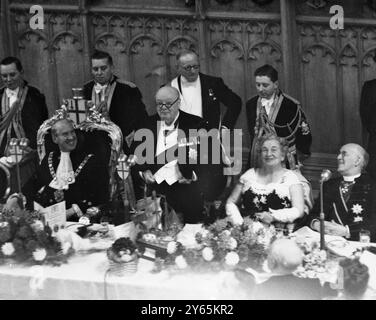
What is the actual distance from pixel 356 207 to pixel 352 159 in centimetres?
37

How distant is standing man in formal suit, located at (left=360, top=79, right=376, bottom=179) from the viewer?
9164 mm

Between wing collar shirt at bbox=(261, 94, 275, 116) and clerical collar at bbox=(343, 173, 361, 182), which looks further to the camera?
wing collar shirt at bbox=(261, 94, 275, 116)

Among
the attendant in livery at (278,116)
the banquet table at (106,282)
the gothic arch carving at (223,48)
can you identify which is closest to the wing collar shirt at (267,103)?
the attendant in livery at (278,116)

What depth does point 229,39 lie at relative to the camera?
1012 centimetres

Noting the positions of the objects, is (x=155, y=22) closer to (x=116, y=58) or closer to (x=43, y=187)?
(x=116, y=58)

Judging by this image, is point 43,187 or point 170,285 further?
point 43,187

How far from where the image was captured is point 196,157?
8562 mm

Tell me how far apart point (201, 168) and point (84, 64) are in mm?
2590

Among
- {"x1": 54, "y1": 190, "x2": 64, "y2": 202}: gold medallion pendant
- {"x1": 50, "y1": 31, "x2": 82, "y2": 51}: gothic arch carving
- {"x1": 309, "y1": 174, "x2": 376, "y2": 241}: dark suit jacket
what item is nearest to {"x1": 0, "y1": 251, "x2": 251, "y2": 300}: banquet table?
{"x1": 54, "y1": 190, "x2": 64, "y2": 202}: gold medallion pendant

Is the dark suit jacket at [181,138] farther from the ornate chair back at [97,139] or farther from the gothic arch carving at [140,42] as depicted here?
the gothic arch carving at [140,42]

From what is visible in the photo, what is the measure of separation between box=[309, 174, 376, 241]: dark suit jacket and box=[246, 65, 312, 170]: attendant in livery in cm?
86

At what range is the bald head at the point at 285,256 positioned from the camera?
252 inches

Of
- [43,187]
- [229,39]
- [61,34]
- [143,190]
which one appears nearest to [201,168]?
[143,190]

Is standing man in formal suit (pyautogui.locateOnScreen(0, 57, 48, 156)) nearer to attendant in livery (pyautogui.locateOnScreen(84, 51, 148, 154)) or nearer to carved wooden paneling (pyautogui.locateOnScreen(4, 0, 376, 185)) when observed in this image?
attendant in livery (pyautogui.locateOnScreen(84, 51, 148, 154))
